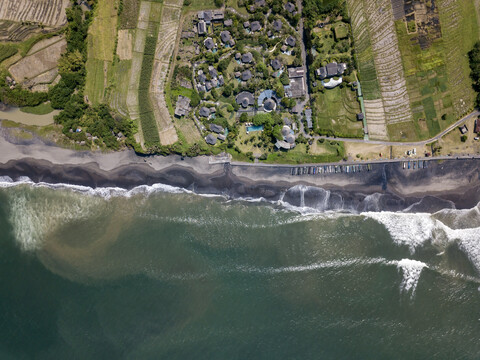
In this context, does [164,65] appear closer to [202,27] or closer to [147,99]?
[147,99]

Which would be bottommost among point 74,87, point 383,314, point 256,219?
point 383,314

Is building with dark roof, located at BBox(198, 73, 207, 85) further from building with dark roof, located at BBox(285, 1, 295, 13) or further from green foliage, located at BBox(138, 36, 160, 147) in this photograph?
building with dark roof, located at BBox(285, 1, 295, 13)

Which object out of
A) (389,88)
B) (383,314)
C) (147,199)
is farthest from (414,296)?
(147,199)

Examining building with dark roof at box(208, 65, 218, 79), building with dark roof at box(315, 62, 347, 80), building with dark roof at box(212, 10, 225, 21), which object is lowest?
building with dark roof at box(315, 62, 347, 80)

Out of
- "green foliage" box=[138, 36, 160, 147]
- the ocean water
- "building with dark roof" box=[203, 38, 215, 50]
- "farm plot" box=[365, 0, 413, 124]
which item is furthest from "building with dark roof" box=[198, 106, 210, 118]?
"farm plot" box=[365, 0, 413, 124]

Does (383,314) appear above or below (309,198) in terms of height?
below

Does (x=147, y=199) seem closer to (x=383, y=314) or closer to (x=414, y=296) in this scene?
(x=383, y=314)

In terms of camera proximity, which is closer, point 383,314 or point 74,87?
point 383,314

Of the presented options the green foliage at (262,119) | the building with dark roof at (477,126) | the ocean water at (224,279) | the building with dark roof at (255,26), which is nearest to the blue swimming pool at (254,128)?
the green foliage at (262,119)
